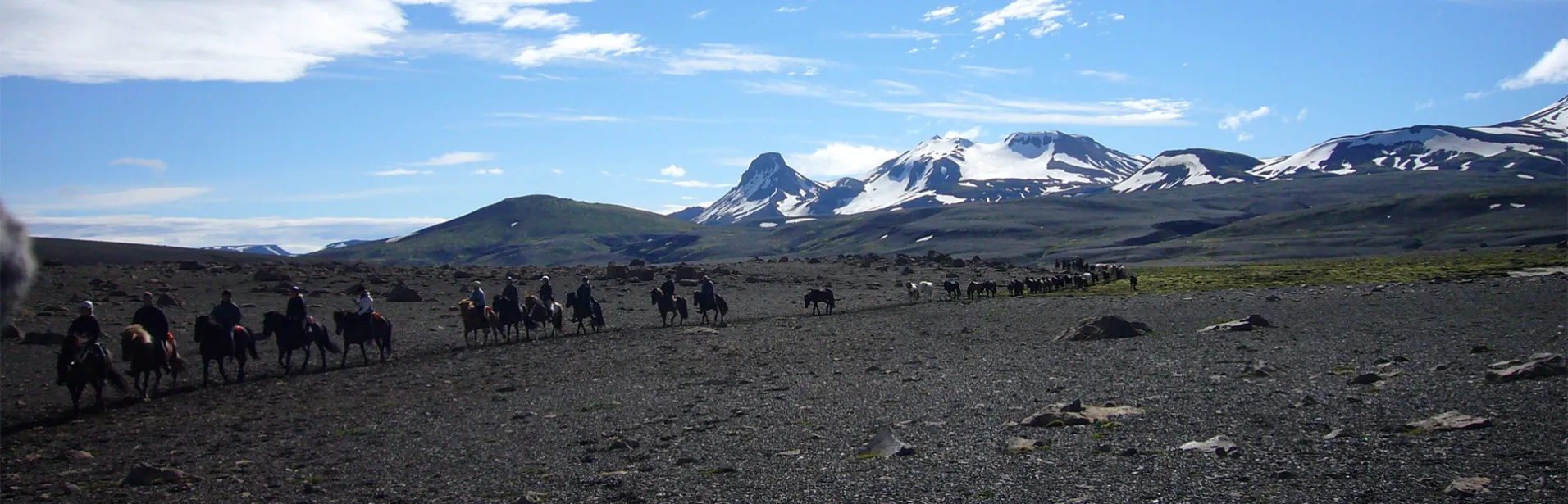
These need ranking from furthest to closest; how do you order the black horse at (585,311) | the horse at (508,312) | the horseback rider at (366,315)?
the black horse at (585,311) → the horse at (508,312) → the horseback rider at (366,315)

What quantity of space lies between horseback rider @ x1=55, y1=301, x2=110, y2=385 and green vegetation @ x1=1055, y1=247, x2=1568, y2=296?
1679 inches

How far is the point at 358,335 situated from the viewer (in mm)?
25891

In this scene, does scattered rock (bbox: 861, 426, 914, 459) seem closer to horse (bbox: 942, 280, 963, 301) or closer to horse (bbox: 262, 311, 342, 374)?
horse (bbox: 262, 311, 342, 374)

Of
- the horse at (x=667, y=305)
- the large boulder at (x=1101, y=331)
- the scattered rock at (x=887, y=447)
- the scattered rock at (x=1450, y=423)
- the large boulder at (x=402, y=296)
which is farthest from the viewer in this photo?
the large boulder at (x=402, y=296)

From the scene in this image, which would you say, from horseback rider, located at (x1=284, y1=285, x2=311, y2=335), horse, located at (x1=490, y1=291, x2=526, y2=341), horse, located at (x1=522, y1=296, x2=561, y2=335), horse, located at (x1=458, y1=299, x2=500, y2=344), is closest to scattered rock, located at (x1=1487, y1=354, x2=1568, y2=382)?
horseback rider, located at (x1=284, y1=285, x2=311, y2=335)

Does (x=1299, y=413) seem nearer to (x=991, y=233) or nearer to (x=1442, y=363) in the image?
(x=1442, y=363)

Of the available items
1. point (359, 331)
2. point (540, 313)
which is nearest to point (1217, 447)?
point (359, 331)

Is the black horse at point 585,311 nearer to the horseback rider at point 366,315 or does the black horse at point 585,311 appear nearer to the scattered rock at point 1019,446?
the horseback rider at point 366,315

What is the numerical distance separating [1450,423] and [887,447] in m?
6.78

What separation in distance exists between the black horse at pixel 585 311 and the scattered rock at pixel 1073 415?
20.8 m

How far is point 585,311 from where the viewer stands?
33.6m

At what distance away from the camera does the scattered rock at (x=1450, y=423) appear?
1244 centimetres

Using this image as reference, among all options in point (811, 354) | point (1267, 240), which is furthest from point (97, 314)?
point (1267, 240)

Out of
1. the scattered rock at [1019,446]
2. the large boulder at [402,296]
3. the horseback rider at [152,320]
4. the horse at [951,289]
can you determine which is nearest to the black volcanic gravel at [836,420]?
the scattered rock at [1019,446]
